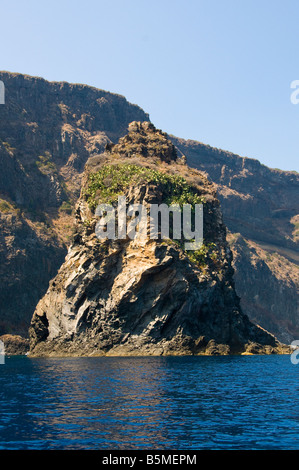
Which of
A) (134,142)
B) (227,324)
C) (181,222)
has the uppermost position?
(134,142)

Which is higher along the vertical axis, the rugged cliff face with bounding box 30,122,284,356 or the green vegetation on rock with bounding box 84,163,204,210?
the green vegetation on rock with bounding box 84,163,204,210

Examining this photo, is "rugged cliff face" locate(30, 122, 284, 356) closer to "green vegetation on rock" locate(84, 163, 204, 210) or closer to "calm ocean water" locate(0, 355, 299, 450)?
"green vegetation on rock" locate(84, 163, 204, 210)

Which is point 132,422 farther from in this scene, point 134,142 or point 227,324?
point 134,142

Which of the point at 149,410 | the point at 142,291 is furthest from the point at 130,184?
the point at 149,410

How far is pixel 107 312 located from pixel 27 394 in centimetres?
4430

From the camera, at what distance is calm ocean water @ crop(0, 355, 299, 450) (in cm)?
2581

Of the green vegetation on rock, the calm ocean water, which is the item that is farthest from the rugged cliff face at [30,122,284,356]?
the calm ocean water

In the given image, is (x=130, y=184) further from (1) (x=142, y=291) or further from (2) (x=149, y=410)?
(2) (x=149, y=410)

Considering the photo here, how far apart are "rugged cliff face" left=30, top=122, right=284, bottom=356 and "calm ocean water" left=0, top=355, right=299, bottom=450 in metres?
25.6

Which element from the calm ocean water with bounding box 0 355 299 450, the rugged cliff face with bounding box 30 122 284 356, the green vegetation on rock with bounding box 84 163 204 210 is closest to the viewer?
the calm ocean water with bounding box 0 355 299 450

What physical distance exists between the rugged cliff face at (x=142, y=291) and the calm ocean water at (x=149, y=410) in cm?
2558

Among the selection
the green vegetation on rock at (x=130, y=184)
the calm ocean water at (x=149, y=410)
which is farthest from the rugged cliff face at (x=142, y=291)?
the calm ocean water at (x=149, y=410)

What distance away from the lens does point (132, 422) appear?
29984 millimetres
